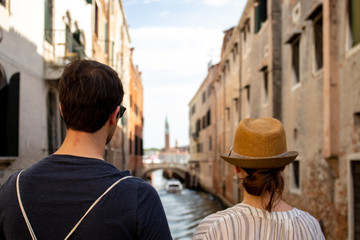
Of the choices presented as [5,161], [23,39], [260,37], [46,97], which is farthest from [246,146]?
[260,37]

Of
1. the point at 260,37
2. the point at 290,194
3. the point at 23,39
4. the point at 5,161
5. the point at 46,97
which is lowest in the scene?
the point at 290,194

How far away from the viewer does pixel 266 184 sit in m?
1.78

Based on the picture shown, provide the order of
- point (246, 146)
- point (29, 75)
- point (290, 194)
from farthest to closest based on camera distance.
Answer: point (290, 194), point (29, 75), point (246, 146)

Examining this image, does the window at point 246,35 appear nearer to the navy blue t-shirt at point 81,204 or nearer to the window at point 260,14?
the window at point 260,14

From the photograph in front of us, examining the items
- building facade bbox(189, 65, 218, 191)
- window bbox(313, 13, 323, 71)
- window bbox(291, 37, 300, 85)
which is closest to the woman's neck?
window bbox(313, 13, 323, 71)

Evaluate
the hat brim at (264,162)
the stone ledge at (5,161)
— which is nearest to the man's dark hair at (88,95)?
the hat brim at (264,162)

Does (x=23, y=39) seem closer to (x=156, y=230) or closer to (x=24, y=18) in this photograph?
(x=24, y=18)

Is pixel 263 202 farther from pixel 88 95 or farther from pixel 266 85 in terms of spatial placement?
pixel 266 85

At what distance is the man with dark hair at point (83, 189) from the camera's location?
3.86 ft

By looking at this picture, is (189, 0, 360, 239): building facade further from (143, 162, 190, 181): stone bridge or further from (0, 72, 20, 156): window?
(143, 162, 190, 181): stone bridge

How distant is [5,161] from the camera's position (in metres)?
6.57

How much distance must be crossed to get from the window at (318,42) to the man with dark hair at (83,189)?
309 inches

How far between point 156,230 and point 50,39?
28.5 ft

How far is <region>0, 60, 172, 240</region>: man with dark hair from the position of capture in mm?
1177
